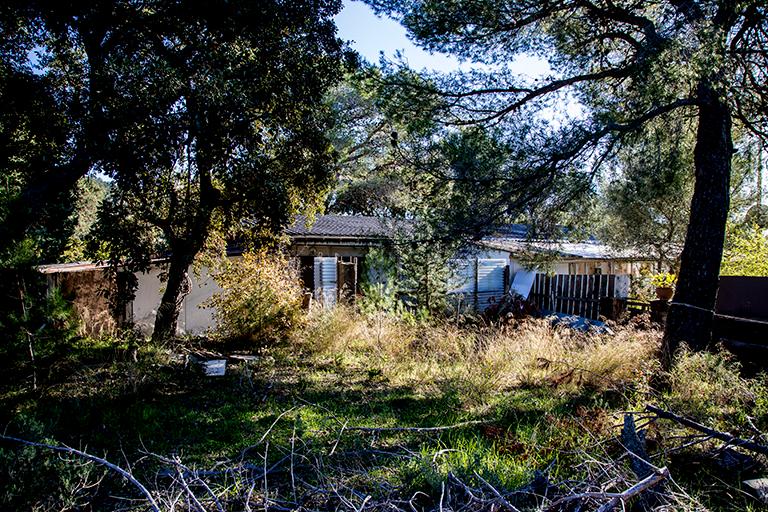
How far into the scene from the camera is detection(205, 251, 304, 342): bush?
9.00 meters

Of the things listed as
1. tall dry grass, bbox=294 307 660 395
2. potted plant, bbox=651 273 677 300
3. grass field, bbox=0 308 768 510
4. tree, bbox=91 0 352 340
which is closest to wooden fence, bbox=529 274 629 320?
potted plant, bbox=651 273 677 300

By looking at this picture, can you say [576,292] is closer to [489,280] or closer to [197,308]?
[489,280]

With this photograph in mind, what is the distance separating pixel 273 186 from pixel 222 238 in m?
2.28

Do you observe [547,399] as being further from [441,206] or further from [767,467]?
[441,206]

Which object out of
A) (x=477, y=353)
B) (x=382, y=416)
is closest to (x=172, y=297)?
(x=382, y=416)

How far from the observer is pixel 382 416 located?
5.17m

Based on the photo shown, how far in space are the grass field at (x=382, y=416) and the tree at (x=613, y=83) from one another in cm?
154

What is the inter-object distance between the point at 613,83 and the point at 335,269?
8970 mm

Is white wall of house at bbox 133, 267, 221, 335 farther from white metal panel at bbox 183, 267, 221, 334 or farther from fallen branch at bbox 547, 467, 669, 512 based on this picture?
fallen branch at bbox 547, 467, 669, 512

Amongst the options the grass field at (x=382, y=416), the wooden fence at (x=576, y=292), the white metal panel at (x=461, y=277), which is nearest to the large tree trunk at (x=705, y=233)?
the grass field at (x=382, y=416)

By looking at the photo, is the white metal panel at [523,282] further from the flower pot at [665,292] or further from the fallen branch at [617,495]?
the fallen branch at [617,495]

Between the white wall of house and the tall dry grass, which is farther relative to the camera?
the white wall of house

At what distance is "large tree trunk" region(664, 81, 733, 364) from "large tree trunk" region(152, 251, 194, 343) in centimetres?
726

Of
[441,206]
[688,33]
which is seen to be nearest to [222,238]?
[441,206]
